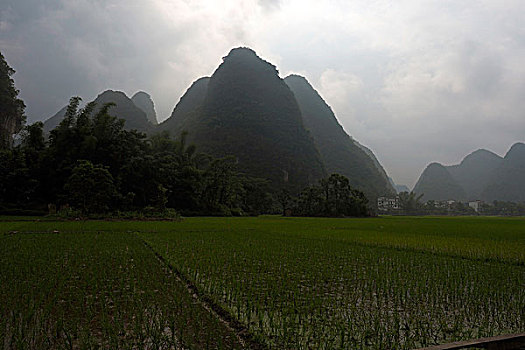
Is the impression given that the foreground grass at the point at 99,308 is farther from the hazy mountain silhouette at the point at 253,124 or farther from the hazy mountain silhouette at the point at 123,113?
the hazy mountain silhouette at the point at 123,113

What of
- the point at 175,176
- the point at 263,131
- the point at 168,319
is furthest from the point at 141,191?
the point at 263,131

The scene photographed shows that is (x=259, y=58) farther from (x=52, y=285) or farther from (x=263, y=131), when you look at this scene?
(x=52, y=285)

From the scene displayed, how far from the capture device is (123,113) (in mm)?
62938

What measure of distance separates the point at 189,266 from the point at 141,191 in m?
20.4

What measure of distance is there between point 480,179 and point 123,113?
368 feet

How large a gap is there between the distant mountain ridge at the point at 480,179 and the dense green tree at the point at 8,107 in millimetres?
102855

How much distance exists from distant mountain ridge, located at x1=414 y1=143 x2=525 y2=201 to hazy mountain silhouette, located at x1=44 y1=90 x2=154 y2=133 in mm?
84151

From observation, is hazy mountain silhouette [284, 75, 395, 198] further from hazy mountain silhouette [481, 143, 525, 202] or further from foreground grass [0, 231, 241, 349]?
foreground grass [0, 231, 241, 349]

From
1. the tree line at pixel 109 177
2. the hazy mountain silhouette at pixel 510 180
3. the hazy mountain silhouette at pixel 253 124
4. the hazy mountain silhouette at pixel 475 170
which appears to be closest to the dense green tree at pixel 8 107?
the tree line at pixel 109 177

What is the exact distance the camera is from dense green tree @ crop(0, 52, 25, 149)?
27.9 meters

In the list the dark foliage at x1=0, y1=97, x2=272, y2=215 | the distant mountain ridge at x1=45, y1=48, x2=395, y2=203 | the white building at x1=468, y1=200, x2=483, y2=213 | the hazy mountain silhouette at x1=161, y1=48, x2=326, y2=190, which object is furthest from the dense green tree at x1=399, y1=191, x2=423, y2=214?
the dark foliage at x1=0, y1=97, x2=272, y2=215

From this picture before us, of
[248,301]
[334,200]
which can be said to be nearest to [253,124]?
[334,200]

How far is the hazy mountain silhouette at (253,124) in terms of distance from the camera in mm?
52719

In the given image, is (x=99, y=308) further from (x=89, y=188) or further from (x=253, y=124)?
(x=253, y=124)
